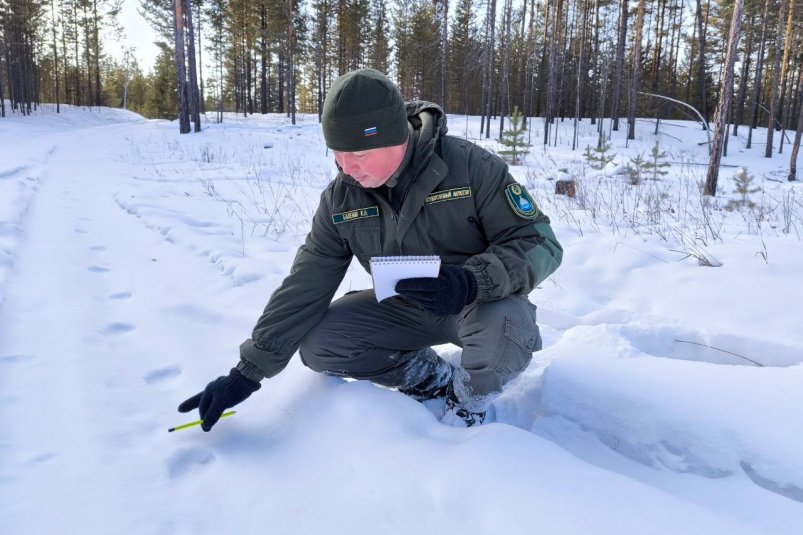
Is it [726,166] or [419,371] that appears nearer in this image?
[419,371]

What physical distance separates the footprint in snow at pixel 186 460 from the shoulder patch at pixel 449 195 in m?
1.14

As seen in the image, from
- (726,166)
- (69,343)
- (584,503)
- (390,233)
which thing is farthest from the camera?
(726,166)

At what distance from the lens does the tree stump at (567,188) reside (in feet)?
23.4

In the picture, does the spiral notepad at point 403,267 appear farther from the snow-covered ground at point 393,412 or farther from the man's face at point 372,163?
the snow-covered ground at point 393,412

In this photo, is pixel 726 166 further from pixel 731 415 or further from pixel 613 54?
pixel 731 415

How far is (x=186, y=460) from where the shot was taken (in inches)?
58.0

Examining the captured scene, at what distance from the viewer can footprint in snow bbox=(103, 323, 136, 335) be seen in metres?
2.33

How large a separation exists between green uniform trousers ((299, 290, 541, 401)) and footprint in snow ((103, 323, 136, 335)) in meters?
1.05

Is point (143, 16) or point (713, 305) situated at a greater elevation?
point (143, 16)

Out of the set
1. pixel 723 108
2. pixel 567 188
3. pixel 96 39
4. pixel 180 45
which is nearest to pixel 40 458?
pixel 567 188

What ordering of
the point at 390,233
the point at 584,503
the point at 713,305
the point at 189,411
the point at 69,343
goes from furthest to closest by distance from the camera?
the point at 713,305, the point at 69,343, the point at 390,233, the point at 189,411, the point at 584,503

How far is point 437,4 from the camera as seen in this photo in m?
23.0

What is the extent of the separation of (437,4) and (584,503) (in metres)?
25.8

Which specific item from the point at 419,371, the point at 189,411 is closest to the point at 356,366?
the point at 419,371
